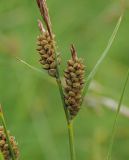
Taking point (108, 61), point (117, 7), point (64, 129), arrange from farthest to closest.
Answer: point (108, 61) < point (117, 7) < point (64, 129)

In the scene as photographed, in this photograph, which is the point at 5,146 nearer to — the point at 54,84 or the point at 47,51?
the point at 47,51

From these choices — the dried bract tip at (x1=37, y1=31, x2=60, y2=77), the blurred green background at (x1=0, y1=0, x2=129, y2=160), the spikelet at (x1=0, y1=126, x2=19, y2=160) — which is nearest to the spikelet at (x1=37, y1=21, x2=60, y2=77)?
the dried bract tip at (x1=37, y1=31, x2=60, y2=77)

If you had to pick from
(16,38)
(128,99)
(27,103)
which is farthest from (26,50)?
(128,99)

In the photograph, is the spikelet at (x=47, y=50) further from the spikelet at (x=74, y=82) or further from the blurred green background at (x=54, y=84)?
the blurred green background at (x=54, y=84)

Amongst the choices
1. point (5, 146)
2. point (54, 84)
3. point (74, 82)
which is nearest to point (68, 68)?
point (74, 82)

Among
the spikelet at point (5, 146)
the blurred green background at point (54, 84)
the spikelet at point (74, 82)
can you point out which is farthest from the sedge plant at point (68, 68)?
the blurred green background at point (54, 84)

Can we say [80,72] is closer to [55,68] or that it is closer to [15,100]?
[55,68]
